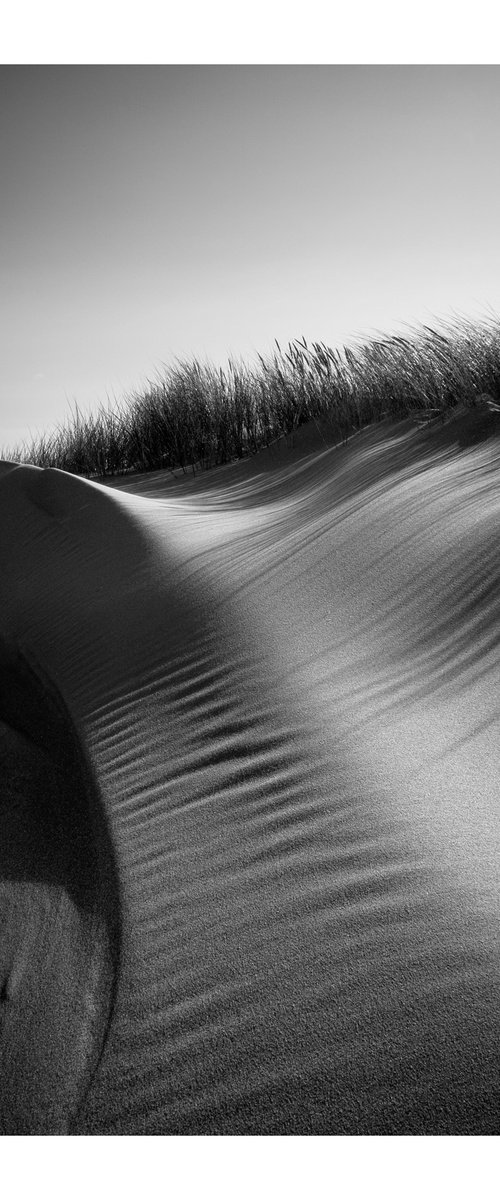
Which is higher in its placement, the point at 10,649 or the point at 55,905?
the point at 10,649

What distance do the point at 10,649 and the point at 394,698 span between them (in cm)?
177

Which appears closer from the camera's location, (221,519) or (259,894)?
(259,894)

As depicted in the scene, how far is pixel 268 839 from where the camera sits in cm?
156

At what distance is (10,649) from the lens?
125 inches

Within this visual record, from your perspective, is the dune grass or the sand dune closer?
the sand dune

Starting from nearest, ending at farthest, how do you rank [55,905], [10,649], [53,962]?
[53,962] < [55,905] < [10,649]

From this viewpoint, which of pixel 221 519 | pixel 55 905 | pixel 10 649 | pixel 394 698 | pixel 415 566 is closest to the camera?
pixel 55 905

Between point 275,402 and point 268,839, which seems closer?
point 268,839

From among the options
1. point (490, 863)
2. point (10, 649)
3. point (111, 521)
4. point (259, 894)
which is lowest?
point (490, 863)

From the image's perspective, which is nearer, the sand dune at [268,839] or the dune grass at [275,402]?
the sand dune at [268,839]

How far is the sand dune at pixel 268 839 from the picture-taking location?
1.11m

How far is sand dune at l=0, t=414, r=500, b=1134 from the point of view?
1.11 m

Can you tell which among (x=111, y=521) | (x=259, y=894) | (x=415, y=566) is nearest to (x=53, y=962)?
(x=259, y=894)

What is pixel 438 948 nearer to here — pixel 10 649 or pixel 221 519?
pixel 10 649
